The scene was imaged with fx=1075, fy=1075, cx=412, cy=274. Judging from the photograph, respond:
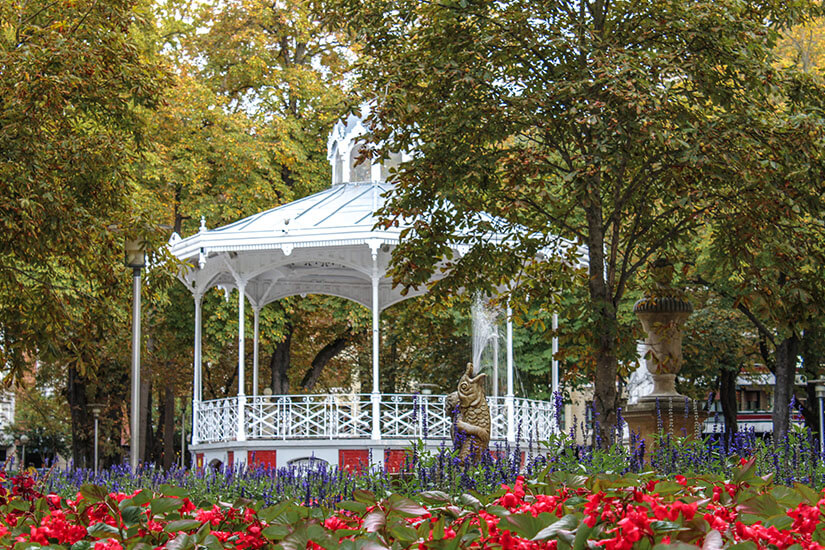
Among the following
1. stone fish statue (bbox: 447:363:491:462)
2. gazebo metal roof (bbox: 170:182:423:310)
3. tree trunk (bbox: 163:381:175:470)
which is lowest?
tree trunk (bbox: 163:381:175:470)

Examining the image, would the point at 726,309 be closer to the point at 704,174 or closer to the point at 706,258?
the point at 706,258

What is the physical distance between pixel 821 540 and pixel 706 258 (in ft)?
69.7

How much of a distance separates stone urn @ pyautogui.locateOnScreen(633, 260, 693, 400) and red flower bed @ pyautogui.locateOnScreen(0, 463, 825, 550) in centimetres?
951

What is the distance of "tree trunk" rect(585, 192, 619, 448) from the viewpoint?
34.9 ft

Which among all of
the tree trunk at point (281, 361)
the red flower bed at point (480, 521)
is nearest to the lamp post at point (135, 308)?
the red flower bed at point (480, 521)

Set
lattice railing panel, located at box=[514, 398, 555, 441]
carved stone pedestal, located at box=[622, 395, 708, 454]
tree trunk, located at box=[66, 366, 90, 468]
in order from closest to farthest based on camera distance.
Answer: carved stone pedestal, located at box=[622, 395, 708, 454] → lattice railing panel, located at box=[514, 398, 555, 441] → tree trunk, located at box=[66, 366, 90, 468]

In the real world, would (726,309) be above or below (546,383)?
above

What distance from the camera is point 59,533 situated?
3275 mm

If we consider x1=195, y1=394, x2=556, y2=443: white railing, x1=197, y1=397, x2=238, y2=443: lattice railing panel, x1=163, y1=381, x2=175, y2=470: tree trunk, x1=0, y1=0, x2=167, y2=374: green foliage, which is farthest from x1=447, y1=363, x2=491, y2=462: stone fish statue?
x1=163, y1=381, x2=175, y2=470: tree trunk

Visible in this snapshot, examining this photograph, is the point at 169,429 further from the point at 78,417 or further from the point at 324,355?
the point at 324,355

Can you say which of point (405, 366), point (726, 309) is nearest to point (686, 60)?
point (726, 309)

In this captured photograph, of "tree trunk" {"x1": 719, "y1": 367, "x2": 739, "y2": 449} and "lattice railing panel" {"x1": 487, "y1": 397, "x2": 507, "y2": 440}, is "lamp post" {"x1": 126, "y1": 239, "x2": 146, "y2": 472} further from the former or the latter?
"tree trunk" {"x1": 719, "y1": 367, "x2": 739, "y2": 449}

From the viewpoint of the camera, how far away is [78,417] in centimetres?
2784

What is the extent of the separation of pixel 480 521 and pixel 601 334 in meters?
8.11
